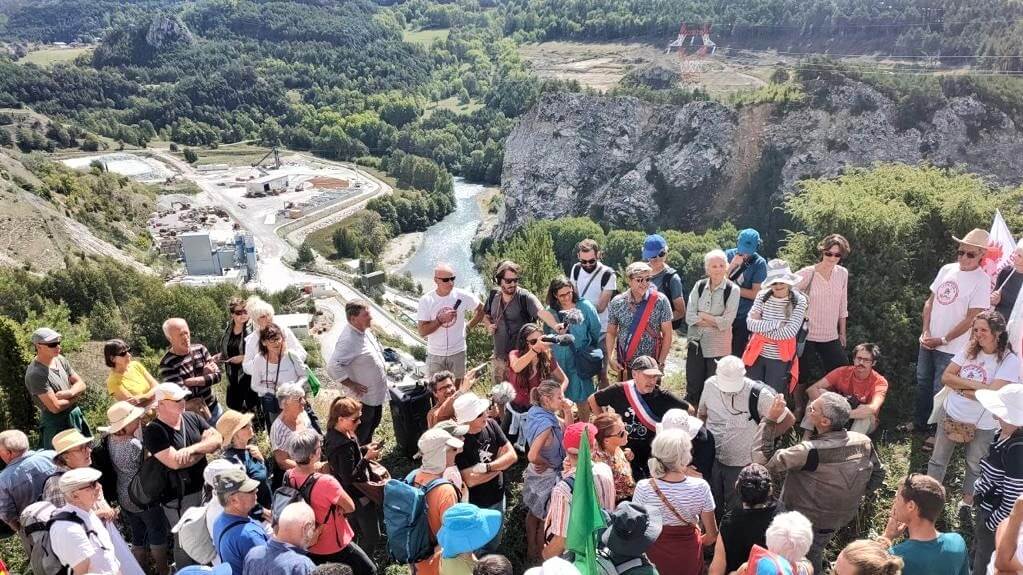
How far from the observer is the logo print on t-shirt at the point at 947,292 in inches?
228

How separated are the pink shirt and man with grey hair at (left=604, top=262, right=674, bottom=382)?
300 cm

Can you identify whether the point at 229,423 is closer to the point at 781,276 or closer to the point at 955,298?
the point at 781,276

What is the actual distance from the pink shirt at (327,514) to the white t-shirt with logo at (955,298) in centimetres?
532

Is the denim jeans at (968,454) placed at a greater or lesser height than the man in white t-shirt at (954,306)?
lesser

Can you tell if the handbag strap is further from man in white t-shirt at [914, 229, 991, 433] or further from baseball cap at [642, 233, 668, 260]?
man in white t-shirt at [914, 229, 991, 433]

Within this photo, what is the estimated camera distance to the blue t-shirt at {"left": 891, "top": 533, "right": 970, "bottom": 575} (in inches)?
136

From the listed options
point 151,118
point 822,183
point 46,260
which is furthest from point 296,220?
point 822,183

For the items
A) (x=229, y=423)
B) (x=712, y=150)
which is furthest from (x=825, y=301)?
(x=712, y=150)

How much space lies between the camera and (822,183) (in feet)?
28.5

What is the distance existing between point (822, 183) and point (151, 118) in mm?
156923

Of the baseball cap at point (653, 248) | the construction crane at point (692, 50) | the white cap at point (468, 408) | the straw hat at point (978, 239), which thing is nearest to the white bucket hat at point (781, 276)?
the baseball cap at point (653, 248)

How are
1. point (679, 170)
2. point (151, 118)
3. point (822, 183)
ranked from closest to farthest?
point (822, 183) < point (679, 170) < point (151, 118)

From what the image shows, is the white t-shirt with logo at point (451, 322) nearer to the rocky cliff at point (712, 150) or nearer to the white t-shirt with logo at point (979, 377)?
the white t-shirt with logo at point (979, 377)

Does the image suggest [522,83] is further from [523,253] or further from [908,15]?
[523,253]
